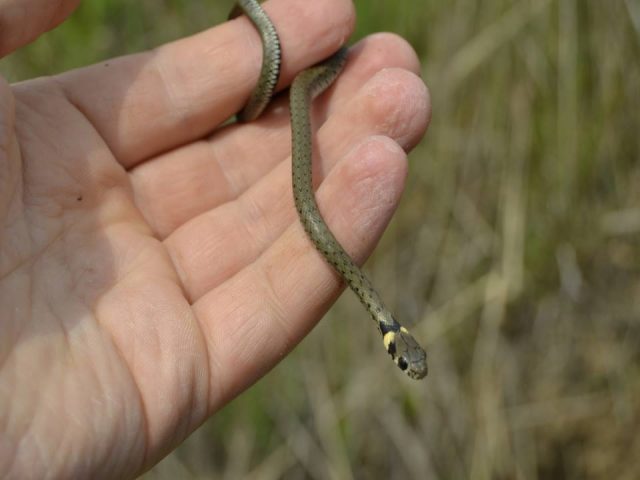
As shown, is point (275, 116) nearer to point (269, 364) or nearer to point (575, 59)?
point (269, 364)

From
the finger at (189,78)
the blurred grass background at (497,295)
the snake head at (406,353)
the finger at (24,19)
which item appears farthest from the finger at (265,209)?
the blurred grass background at (497,295)

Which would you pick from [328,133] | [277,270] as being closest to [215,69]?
[328,133]

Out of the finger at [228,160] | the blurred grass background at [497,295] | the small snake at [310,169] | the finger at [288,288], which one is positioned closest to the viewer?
the finger at [288,288]

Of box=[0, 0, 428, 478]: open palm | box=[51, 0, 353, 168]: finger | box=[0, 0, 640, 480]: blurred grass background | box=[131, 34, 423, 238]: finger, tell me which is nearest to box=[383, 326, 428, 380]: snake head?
box=[0, 0, 428, 478]: open palm

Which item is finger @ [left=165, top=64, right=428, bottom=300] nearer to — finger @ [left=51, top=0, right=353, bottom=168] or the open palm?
the open palm

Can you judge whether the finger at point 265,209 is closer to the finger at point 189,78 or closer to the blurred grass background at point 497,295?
the finger at point 189,78

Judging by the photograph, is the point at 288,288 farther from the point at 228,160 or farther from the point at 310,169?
the point at 228,160
